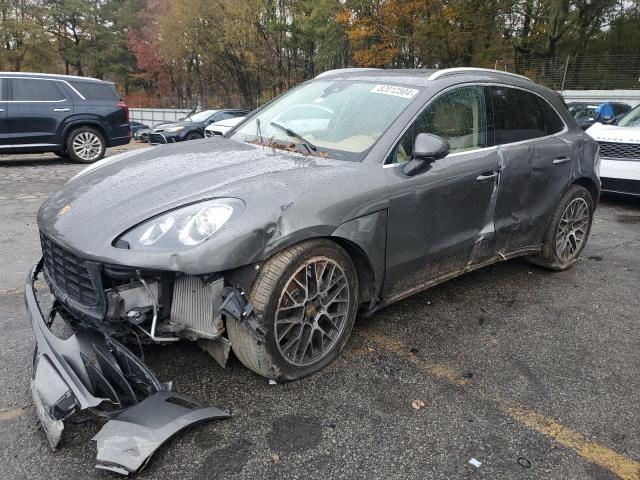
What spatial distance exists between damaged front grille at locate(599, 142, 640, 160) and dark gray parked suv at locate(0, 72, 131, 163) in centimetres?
943

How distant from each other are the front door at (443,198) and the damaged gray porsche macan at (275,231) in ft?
0.04

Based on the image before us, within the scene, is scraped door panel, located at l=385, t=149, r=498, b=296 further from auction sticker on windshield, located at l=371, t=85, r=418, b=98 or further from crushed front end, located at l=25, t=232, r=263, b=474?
crushed front end, located at l=25, t=232, r=263, b=474

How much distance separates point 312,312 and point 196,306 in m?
0.63

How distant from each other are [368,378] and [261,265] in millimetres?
917

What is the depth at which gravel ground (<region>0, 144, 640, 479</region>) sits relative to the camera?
209cm

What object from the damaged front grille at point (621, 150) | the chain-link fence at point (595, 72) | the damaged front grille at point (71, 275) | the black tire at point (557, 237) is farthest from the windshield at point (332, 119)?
the chain-link fence at point (595, 72)

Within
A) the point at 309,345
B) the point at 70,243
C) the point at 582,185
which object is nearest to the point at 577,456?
the point at 309,345

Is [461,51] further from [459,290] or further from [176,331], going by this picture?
[176,331]

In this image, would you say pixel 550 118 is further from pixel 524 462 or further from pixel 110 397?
pixel 110 397

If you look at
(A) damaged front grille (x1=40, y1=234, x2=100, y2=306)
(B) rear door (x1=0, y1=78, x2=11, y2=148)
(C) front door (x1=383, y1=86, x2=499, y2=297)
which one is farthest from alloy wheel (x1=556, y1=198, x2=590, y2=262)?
(B) rear door (x1=0, y1=78, x2=11, y2=148)

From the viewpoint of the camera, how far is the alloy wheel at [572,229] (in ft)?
14.3

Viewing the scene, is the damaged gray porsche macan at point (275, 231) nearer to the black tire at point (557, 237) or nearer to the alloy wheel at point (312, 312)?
the alloy wheel at point (312, 312)

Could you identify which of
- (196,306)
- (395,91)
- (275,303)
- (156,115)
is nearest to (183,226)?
(196,306)

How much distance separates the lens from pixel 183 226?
7.44 ft
